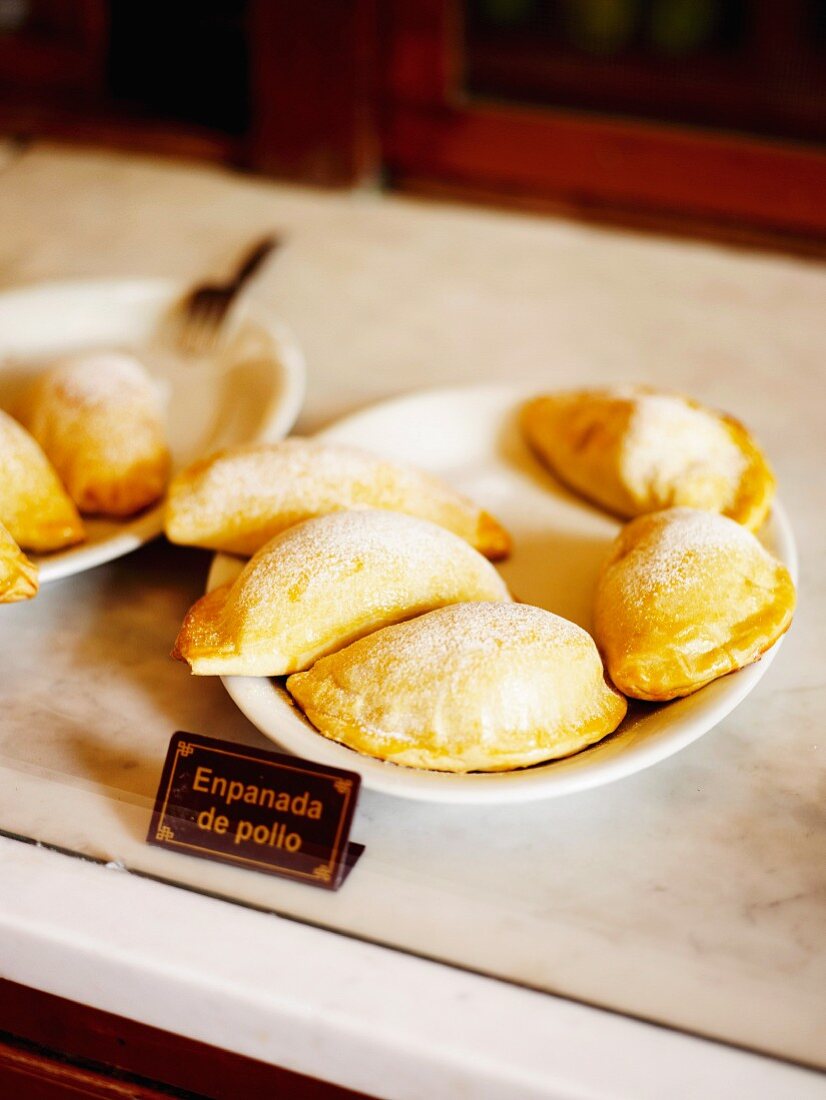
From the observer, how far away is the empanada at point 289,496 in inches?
28.5

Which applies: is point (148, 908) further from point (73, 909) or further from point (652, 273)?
point (652, 273)

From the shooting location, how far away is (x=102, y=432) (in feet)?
2.68

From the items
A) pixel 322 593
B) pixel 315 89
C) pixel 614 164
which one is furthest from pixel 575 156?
pixel 322 593

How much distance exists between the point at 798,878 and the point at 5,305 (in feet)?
2.76

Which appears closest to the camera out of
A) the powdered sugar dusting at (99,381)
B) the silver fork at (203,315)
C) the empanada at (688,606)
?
the empanada at (688,606)

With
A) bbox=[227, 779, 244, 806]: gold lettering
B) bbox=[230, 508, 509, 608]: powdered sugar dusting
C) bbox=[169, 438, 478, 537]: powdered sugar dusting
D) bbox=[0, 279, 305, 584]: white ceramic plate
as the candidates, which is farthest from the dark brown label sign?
bbox=[0, 279, 305, 584]: white ceramic plate

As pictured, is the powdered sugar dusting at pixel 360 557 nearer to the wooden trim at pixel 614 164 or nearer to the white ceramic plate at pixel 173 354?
the white ceramic plate at pixel 173 354

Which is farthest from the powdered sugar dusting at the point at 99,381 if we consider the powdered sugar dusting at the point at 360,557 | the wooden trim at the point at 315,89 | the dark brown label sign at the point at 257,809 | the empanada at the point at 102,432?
the wooden trim at the point at 315,89

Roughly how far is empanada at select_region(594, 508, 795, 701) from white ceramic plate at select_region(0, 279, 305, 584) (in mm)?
334

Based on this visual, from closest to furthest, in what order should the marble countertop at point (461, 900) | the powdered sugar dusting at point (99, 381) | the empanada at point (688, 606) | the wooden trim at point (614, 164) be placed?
1. the marble countertop at point (461, 900)
2. the empanada at point (688, 606)
3. the powdered sugar dusting at point (99, 381)
4. the wooden trim at point (614, 164)

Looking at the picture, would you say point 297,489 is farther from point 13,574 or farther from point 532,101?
point 532,101

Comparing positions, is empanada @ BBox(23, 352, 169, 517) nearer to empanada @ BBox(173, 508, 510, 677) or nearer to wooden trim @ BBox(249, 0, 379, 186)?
empanada @ BBox(173, 508, 510, 677)

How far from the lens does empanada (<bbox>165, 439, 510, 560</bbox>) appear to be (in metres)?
0.72

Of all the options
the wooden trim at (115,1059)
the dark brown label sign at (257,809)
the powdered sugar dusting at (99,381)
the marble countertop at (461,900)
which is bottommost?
the wooden trim at (115,1059)
